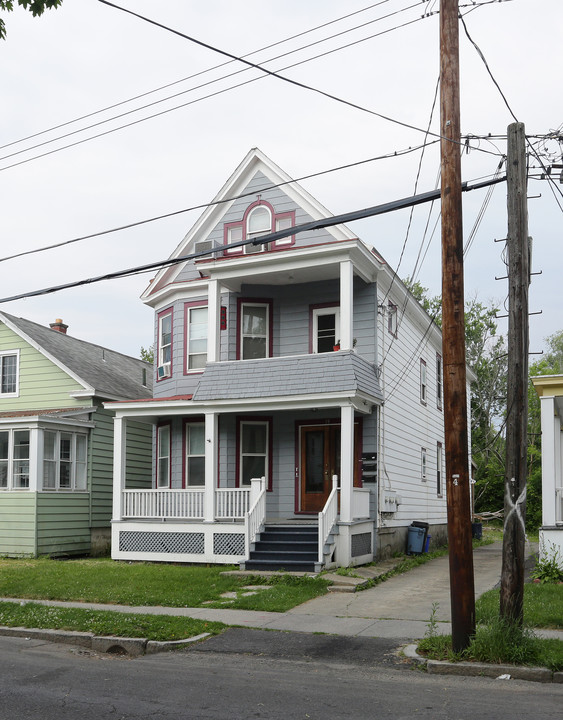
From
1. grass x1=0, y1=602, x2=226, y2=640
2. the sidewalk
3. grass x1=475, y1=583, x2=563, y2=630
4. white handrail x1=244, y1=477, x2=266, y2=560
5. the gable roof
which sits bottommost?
the sidewalk

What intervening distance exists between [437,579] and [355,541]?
1917 millimetres

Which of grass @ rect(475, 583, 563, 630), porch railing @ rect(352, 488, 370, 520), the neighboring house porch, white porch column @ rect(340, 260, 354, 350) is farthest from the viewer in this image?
white porch column @ rect(340, 260, 354, 350)

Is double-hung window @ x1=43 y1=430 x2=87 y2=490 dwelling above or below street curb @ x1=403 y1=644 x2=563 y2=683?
above

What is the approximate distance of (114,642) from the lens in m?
10.1

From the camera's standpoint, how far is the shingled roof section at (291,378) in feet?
57.2

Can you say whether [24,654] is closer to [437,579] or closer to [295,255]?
[437,579]

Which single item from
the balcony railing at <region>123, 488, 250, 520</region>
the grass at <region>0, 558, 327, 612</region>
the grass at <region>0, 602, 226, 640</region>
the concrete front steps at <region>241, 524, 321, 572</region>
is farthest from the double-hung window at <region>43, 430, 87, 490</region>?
the grass at <region>0, 602, 226, 640</region>

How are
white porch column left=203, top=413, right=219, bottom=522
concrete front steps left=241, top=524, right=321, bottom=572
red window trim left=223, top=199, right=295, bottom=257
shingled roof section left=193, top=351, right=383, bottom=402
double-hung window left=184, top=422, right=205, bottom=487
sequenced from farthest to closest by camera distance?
double-hung window left=184, top=422, right=205, bottom=487 → red window trim left=223, top=199, right=295, bottom=257 → white porch column left=203, top=413, right=219, bottom=522 → shingled roof section left=193, top=351, right=383, bottom=402 → concrete front steps left=241, top=524, right=321, bottom=572

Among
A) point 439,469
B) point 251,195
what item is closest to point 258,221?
point 251,195

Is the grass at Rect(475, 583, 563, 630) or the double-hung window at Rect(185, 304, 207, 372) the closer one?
the grass at Rect(475, 583, 563, 630)

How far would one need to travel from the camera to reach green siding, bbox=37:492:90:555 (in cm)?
2105

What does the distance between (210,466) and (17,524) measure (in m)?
6.24

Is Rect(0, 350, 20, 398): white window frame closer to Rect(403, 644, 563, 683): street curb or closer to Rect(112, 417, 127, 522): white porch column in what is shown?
Rect(112, 417, 127, 522): white porch column

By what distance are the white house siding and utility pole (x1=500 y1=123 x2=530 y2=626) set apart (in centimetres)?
982
